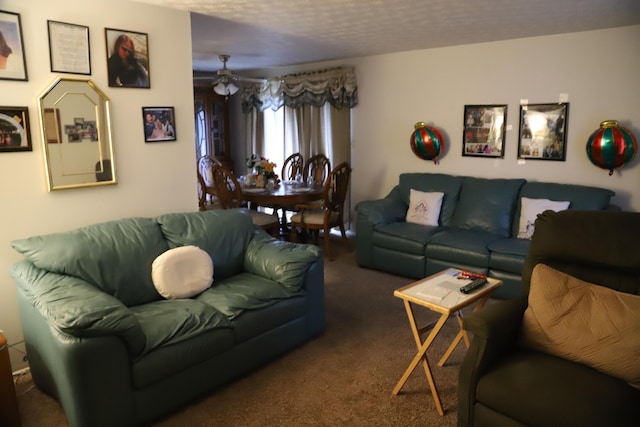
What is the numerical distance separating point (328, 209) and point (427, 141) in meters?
1.28

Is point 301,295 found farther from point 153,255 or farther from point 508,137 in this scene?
point 508,137

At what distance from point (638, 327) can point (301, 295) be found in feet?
5.88

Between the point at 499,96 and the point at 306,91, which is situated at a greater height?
the point at 306,91

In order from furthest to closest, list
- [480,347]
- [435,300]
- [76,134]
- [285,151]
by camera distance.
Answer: [285,151] < [76,134] < [435,300] < [480,347]

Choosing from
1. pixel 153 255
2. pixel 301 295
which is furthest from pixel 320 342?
pixel 153 255

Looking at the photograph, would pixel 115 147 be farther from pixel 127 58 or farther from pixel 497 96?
pixel 497 96

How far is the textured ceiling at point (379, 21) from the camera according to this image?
3.07 m

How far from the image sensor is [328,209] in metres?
4.80

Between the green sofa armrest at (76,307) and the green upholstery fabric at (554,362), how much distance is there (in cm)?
153

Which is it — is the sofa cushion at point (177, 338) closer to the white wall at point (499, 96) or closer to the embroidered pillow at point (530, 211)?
the embroidered pillow at point (530, 211)

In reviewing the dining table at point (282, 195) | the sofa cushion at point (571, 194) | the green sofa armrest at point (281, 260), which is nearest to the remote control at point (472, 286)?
the green sofa armrest at point (281, 260)

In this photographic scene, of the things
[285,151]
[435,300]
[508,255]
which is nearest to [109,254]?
[435,300]

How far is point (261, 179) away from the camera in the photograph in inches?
198

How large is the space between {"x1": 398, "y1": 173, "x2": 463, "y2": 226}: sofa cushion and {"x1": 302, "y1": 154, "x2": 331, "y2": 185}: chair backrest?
1.18 metres
